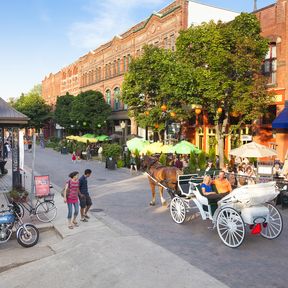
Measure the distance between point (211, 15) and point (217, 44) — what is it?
16214 millimetres

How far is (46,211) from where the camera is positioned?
12062mm

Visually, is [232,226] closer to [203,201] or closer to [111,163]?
[203,201]

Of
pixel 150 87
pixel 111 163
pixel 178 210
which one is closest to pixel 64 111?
pixel 111 163

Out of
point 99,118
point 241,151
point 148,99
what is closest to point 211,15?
point 148,99

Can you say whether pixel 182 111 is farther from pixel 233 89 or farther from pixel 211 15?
pixel 211 15

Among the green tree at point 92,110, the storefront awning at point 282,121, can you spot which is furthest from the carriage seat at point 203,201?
the green tree at point 92,110

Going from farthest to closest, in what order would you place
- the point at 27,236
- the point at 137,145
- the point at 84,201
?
the point at 137,145 < the point at 84,201 < the point at 27,236

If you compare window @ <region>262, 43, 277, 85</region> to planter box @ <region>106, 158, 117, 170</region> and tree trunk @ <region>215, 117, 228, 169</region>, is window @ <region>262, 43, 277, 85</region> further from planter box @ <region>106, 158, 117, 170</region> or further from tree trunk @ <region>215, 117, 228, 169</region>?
planter box @ <region>106, 158, 117, 170</region>

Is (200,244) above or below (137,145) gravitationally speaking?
below

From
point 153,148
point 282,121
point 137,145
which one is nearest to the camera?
point 282,121

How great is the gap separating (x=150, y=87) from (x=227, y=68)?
7.32 m

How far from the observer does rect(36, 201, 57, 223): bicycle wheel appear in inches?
459

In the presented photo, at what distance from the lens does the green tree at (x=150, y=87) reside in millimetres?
24342

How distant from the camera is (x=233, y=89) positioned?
20000 mm
